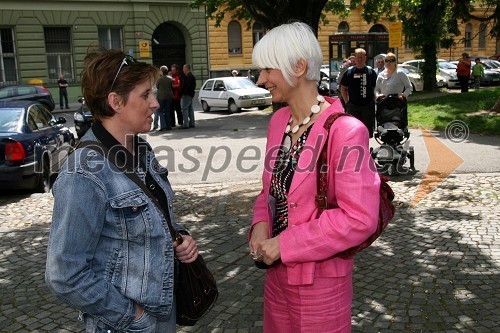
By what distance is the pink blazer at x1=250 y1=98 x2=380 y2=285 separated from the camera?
207 cm

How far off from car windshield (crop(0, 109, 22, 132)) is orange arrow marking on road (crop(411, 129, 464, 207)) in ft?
22.0

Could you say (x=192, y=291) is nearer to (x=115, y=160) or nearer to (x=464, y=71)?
(x=115, y=160)

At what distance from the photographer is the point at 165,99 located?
1738cm

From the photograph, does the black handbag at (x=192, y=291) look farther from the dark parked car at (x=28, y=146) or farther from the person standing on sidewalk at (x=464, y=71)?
the person standing on sidewalk at (x=464, y=71)

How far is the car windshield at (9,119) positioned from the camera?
9.22 m

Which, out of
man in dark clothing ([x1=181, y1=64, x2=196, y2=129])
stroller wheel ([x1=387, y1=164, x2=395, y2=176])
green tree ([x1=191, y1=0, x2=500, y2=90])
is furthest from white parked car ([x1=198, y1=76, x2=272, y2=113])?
stroller wheel ([x1=387, y1=164, x2=395, y2=176])

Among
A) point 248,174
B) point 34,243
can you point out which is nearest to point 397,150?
point 248,174

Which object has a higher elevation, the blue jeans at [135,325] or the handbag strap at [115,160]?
the handbag strap at [115,160]

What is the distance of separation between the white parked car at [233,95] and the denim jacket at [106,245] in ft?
68.6

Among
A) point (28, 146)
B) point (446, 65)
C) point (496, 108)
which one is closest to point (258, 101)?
point (496, 108)

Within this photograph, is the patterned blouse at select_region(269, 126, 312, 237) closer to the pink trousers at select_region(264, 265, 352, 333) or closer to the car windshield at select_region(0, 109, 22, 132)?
the pink trousers at select_region(264, 265, 352, 333)

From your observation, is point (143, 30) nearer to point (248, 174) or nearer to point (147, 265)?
point (248, 174)

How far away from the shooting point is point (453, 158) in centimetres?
1051

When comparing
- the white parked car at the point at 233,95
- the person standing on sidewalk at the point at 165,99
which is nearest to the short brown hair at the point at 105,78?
the person standing on sidewalk at the point at 165,99
